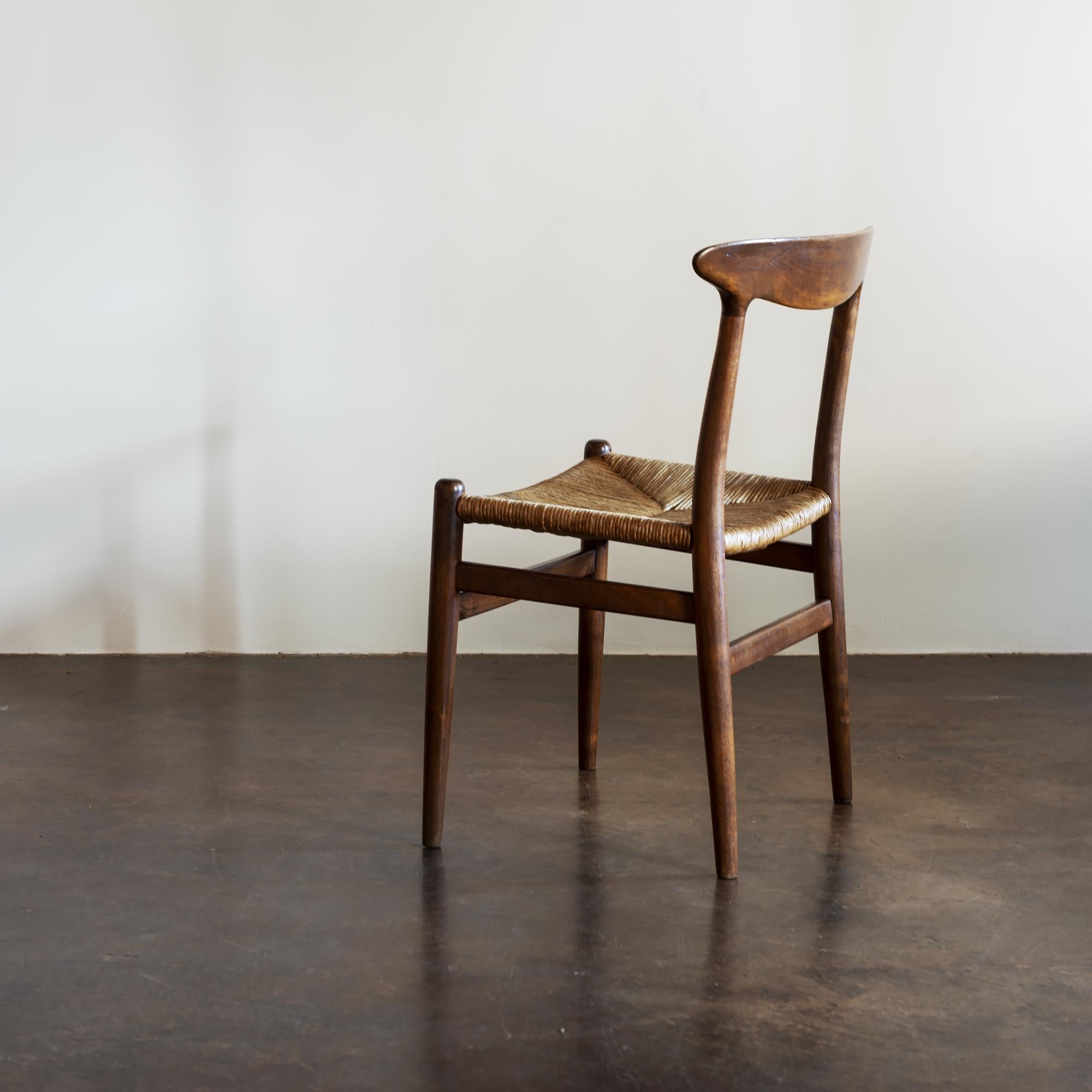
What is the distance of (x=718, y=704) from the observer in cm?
147

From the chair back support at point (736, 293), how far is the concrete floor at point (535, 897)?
1.50 ft

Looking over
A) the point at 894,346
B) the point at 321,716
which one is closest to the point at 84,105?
the point at 321,716

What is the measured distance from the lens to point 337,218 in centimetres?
248

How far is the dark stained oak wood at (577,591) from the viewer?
57.7 inches

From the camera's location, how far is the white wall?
7.99ft

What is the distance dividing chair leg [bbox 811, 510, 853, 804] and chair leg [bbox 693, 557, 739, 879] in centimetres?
30

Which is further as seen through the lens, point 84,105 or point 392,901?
point 84,105

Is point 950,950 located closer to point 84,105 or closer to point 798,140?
point 798,140

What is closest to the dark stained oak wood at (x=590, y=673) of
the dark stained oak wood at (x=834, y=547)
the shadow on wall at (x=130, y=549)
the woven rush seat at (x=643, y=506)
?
the woven rush seat at (x=643, y=506)

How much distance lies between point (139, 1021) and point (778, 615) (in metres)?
1.75

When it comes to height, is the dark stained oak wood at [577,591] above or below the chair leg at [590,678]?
above

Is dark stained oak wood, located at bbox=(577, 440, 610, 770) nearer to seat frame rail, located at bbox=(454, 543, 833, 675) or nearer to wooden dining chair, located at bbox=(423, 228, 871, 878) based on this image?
wooden dining chair, located at bbox=(423, 228, 871, 878)

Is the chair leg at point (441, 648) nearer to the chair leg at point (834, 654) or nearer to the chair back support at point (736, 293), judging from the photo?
the chair back support at point (736, 293)

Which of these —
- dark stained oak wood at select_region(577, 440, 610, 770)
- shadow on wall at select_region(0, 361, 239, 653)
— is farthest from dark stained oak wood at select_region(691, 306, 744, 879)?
shadow on wall at select_region(0, 361, 239, 653)
